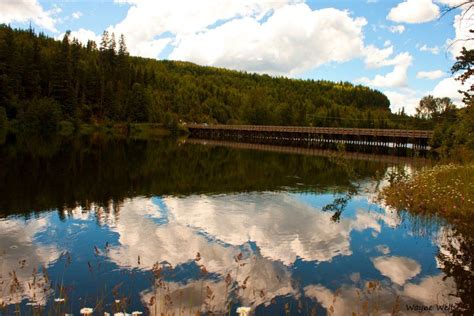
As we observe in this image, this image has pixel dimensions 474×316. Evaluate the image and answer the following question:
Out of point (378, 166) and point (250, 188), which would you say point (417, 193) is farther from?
point (378, 166)

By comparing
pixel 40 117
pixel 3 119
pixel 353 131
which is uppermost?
pixel 40 117

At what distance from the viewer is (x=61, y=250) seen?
526 inches

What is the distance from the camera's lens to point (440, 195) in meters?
19.0

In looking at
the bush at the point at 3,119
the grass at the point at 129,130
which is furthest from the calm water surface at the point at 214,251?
the grass at the point at 129,130

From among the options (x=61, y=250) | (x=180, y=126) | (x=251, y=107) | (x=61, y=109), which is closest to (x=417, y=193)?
(x=61, y=250)

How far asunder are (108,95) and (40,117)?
1124 inches

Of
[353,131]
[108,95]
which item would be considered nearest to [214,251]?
[353,131]

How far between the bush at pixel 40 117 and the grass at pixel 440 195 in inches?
2901

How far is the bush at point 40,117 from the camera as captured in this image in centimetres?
8181

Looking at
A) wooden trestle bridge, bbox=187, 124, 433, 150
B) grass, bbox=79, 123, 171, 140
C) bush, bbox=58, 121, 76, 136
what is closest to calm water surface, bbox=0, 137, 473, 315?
wooden trestle bridge, bbox=187, 124, 433, 150

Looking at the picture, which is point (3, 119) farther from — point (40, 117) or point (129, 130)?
point (129, 130)

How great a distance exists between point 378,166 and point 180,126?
8481 cm

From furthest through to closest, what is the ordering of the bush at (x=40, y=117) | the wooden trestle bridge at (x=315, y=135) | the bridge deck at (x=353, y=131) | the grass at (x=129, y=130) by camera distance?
1. the grass at (x=129, y=130)
2. the bush at (x=40, y=117)
3. the wooden trestle bridge at (x=315, y=135)
4. the bridge deck at (x=353, y=131)

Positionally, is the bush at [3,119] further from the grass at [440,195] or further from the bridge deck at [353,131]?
the grass at [440,195]
